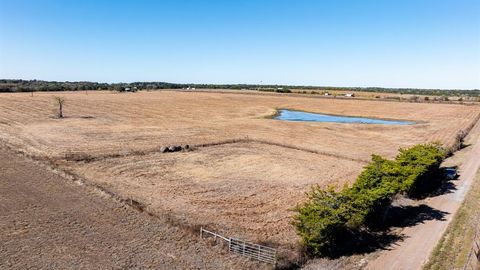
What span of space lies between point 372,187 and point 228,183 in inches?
505

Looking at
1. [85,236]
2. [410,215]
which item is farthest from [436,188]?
[85,236]

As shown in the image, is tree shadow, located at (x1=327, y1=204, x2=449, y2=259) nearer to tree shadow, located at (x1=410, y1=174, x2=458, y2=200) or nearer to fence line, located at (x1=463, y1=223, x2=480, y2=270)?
tree shadow, located at (x1=410, y1=174, x2=458, y2=200)

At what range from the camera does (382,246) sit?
69.3 feet

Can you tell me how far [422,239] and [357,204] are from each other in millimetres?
4924

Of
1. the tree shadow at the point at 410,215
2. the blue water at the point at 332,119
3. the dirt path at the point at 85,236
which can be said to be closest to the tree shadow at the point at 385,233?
the tree shadow at the point at 410,215

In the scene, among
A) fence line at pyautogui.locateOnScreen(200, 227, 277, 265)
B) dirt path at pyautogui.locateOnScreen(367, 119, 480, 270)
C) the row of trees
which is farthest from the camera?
the row of trees

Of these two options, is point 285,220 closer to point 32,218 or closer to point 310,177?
point 310,177

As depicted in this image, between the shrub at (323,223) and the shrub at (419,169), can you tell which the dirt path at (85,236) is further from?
the shrub at (419,169)

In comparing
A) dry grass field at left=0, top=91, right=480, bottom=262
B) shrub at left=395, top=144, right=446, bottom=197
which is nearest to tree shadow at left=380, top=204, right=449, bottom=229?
shrub at left=395, top=144, right=446, bottom=197

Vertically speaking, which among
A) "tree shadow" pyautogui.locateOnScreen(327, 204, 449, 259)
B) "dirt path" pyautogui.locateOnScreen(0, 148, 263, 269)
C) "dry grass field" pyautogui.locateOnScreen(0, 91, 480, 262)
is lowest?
"tree shadow" pyautogui.locateOnScreen(327, 204, 449, 259)

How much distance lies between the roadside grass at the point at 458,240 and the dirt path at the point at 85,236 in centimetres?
991

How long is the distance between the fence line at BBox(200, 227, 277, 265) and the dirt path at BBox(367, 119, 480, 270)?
16.2ft

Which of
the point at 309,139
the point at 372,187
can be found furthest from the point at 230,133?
the point at 372,187

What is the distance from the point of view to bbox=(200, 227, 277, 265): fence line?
61.5ft
